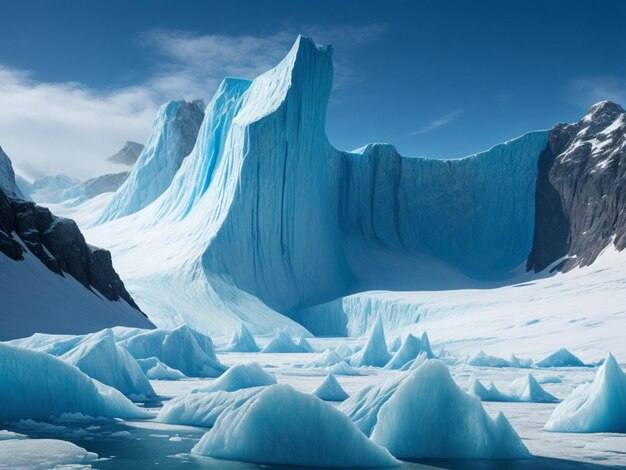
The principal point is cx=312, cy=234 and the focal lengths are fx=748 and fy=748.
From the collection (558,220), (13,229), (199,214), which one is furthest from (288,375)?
(558,220)

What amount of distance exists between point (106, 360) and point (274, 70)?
33079mm

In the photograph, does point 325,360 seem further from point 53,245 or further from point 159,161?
point 159,161

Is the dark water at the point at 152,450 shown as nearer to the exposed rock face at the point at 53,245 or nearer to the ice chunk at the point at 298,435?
the ice chunk at the point at 298,435

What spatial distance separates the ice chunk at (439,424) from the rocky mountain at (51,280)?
1418 centimetres

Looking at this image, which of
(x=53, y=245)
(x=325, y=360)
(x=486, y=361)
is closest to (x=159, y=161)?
(x=53, y=245)

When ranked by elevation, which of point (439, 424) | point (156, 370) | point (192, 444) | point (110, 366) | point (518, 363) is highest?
point (518, 363)

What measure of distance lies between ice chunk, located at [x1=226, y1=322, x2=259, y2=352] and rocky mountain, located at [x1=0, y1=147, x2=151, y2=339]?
308cm

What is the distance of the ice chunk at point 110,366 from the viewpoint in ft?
37.4

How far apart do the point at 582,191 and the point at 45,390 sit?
3917 cm

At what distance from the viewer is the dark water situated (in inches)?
254

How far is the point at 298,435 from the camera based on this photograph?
21.8 ft

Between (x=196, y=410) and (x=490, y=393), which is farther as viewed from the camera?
(x=490, y=393)

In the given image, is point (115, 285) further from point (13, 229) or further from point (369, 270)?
point (369, 270)

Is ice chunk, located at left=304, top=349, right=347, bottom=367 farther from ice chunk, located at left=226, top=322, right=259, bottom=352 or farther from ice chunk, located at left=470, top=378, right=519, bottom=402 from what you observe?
ice chunk, located at left=470, top=378, right=519, bottom=402
